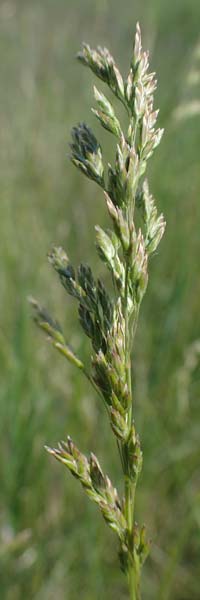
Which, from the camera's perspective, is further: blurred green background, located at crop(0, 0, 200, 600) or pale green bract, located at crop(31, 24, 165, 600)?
blurred green background, located at crop(0, 0, 200, 600)

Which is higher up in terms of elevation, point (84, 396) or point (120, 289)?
point (84, 396)

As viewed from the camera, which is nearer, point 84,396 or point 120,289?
point 120,289

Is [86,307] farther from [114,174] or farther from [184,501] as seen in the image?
[184,501]

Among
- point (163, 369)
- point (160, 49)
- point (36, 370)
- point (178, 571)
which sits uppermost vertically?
point (160, 49)

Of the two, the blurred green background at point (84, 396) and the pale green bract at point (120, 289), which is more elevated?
the blurred green background at point (84, 396)

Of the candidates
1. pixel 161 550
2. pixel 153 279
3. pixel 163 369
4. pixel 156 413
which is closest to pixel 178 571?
pixel 161 550

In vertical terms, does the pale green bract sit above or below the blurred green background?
below

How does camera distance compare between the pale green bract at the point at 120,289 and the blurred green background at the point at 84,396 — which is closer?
the pale green bract at the point at 120,289

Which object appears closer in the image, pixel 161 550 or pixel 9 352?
pixel 161 550
